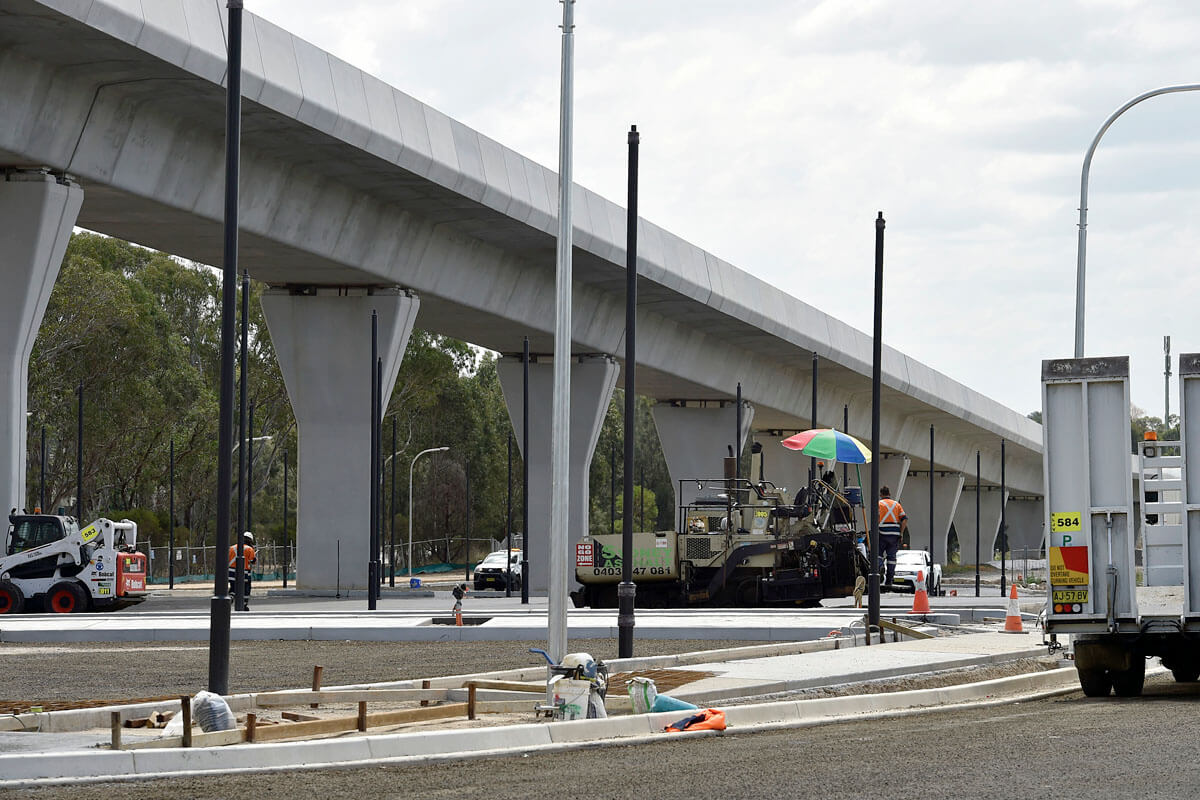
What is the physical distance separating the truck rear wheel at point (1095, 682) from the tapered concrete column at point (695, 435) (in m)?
44.1

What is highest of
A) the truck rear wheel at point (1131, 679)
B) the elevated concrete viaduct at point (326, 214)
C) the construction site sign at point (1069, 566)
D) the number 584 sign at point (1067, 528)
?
the elevated concrete viaduct at point (326, 214)

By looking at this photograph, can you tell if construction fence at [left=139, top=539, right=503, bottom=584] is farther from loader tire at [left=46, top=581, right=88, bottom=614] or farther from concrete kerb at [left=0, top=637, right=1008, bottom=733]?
concrete kerb at [left=0, top=637, right=1008, bottom=733]

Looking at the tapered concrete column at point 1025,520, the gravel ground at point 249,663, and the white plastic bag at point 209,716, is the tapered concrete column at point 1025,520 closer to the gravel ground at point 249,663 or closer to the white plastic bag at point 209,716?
the gravel ground at point 249,663

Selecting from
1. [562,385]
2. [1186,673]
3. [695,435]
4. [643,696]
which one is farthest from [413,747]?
[695,435]

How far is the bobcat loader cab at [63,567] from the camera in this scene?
3161 centimetres

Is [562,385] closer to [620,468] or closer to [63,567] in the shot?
[63,567]

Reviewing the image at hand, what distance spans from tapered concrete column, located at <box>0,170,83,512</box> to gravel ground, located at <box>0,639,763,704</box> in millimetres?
4620

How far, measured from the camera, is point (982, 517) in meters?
117

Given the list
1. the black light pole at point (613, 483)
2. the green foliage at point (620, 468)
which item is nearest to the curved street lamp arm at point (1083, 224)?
the black light pole at point (613, 483)

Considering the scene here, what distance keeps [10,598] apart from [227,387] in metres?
18.8

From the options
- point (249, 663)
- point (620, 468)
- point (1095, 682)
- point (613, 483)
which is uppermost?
point (620, 468)

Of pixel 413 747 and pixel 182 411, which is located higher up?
pixel 182 411

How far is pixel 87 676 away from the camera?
19.2 metres

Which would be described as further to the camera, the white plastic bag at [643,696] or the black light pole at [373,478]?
the black light pole at [373,478]
